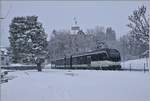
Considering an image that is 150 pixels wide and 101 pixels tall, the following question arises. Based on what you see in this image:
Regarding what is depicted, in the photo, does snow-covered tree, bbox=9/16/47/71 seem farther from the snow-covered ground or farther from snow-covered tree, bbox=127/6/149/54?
snow-covered tree, bbox=127/6/149/54

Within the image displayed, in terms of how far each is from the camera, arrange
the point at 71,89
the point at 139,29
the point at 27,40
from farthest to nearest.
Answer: the point at 27,40
the point at 139,29
the point at 71,89

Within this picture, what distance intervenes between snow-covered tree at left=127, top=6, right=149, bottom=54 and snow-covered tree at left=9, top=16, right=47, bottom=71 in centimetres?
241

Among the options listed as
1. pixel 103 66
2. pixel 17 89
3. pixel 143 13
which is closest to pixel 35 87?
pixel 17 89

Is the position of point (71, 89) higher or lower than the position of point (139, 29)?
lower

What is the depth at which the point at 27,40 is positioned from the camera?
30.3 feet

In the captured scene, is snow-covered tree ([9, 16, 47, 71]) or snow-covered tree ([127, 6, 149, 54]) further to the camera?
snow-covered tree ([9, 16, 47, 71])

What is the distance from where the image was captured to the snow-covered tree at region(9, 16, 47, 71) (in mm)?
7886

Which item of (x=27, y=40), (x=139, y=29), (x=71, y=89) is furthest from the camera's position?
(x=27, y=40)

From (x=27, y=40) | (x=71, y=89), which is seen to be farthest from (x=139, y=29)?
(x=27, y=40)

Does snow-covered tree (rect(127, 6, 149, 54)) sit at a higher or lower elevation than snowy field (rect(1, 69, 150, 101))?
higher

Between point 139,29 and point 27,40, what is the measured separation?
3.60m

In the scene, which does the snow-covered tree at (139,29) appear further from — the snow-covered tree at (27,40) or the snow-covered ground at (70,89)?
the snow-covered tree at (27,40)

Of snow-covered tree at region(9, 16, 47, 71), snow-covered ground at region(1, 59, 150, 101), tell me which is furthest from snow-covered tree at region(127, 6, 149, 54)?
snow-covered tree at region(9, 16, 47, 71)

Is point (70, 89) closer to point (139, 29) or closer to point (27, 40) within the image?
point (139, 29)
